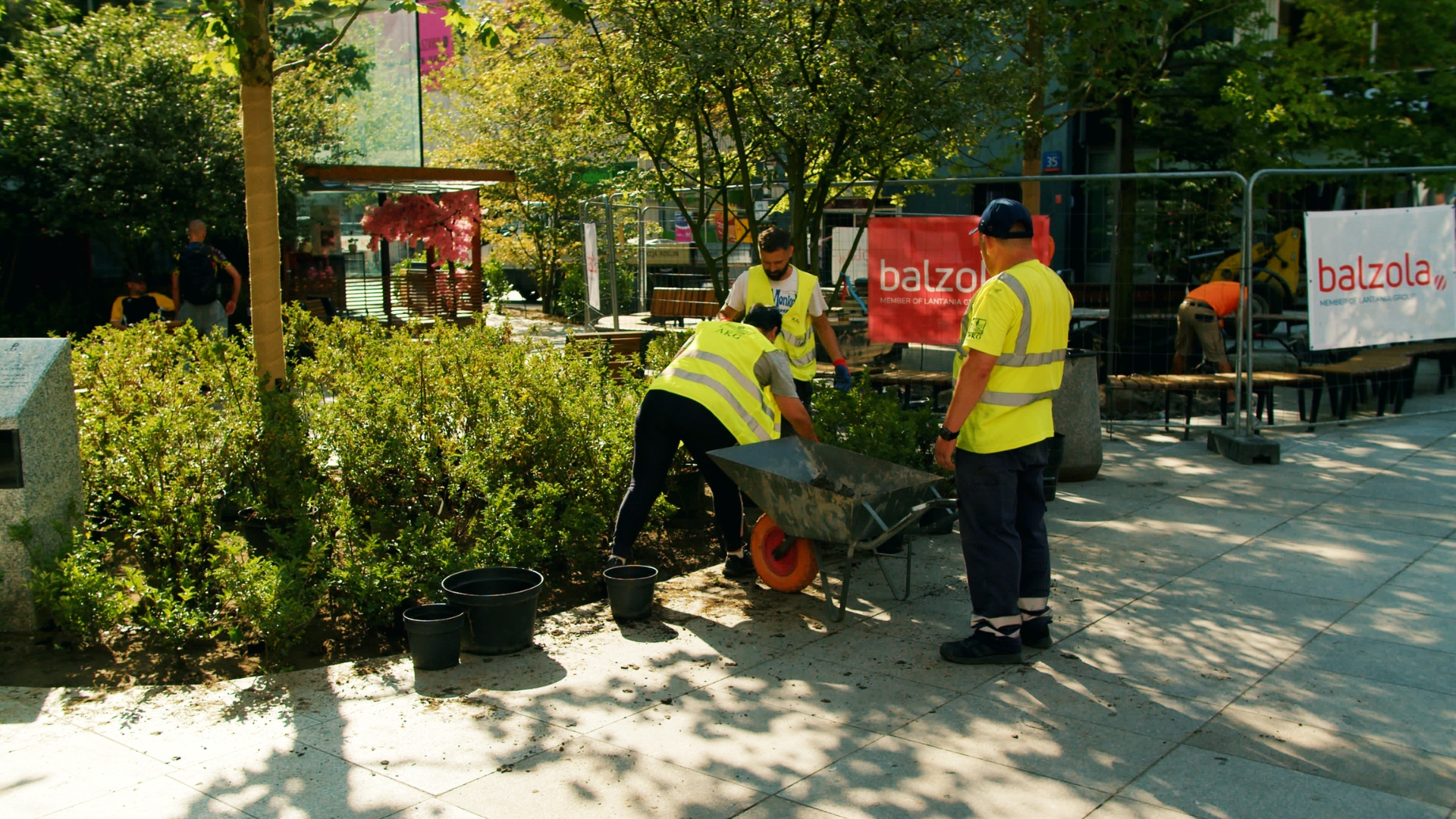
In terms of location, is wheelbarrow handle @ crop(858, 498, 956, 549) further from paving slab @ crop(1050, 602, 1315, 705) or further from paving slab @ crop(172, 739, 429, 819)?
paving slab @ crop(172, 739, 429, 819)

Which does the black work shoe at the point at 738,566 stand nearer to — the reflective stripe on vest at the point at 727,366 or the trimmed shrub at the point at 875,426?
the reflective stripe on vest at the point at 727,366

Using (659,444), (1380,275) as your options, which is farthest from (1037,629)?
(1380,275)

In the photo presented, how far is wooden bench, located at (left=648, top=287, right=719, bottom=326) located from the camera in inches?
709

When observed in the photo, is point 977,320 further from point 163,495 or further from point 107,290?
point 107,290

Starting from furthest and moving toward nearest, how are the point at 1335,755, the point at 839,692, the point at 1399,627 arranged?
the point at 1399,627, the point at 839,692, the point at 1335,755

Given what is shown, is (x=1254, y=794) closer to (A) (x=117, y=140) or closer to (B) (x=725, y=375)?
(B) (x=725, y=375)

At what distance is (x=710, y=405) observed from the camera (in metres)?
5.88

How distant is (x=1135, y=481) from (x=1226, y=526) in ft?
4.62

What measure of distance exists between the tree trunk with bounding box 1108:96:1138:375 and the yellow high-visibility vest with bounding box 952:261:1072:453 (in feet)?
20.2

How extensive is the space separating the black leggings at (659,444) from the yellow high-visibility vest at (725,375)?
0.16 feet

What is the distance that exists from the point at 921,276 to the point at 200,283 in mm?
7385

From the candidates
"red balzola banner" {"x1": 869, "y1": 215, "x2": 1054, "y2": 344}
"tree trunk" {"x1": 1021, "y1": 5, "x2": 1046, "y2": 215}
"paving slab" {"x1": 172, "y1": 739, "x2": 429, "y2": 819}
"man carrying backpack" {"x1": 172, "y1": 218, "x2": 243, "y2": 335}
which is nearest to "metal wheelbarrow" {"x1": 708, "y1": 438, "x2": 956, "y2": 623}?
"paving slab" {"x1": 172, "y1": 739, "x2": 429, "y2": 819}

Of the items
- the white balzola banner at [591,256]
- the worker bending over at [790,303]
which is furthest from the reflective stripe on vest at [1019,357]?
the white balzola banner at [591,256]

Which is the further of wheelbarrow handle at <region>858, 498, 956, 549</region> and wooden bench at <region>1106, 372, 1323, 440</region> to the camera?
wooden bench at <region>1106, 372, 1323, 440</region>
